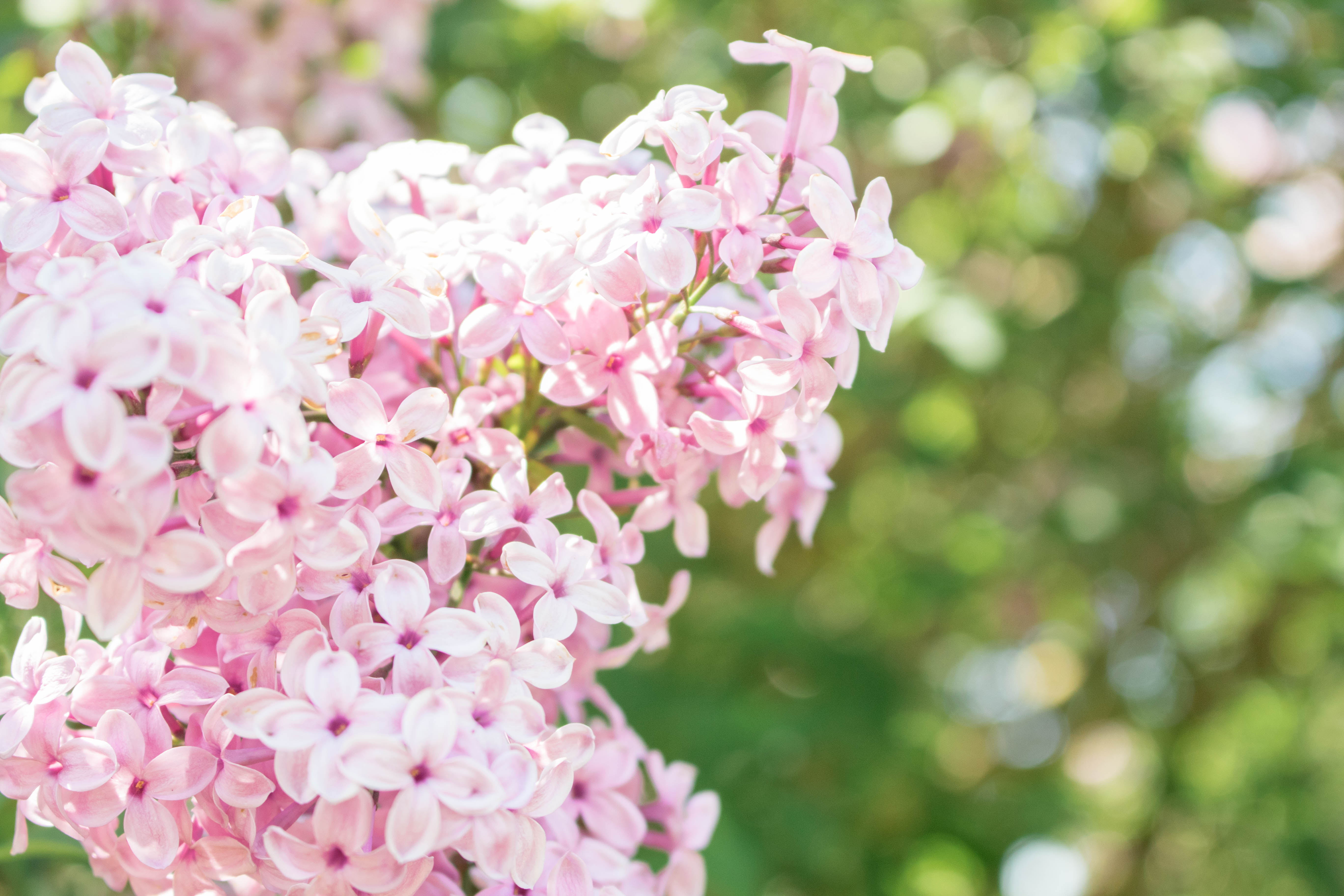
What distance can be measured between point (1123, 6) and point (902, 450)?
0.80 metres

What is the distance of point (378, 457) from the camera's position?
0.70m

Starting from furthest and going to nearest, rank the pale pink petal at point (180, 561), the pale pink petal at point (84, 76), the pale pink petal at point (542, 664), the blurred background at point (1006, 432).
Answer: the blurred background at point (1006, 432)
the pale pink petal at point (84, 76)
the pale pink petal at point (542, 664)
the pale pink petal at point (180, 561)

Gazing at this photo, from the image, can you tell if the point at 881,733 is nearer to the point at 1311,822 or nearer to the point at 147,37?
the point at 1311,822

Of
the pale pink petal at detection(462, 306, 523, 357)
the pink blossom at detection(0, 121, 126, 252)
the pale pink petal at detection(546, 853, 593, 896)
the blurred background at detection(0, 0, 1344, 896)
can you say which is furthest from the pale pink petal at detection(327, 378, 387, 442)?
the blurred background at detection(0, 0, 1344, 896)

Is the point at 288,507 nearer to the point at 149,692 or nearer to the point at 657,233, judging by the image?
the point at 149,692

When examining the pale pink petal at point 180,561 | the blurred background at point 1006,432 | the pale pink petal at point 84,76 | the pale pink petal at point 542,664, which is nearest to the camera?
the pale pink petal at point 180,561

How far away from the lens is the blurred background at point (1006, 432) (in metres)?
1.68

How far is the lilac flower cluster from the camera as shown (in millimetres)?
616

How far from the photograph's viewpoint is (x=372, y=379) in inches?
33.3

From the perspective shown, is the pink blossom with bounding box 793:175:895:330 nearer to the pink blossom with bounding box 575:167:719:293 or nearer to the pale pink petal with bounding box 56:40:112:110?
the pink blossom with bounding box 575:167:719:293

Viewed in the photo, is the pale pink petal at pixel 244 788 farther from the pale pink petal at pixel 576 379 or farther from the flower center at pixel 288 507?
the pale pink petal at pixel 576 379

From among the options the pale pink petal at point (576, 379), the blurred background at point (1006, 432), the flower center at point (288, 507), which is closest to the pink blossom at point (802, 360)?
the pale pink petal at point (576, 379)

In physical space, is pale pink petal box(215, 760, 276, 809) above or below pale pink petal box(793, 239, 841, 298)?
below

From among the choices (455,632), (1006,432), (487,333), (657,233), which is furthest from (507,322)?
(1006,432)
